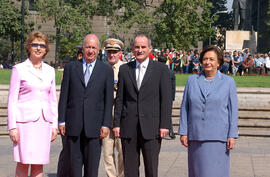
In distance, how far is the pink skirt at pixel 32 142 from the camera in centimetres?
636

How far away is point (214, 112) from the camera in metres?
6.18

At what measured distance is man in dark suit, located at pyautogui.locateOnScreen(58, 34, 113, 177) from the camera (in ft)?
22.2

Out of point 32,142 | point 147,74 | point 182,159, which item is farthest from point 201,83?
point 182,159

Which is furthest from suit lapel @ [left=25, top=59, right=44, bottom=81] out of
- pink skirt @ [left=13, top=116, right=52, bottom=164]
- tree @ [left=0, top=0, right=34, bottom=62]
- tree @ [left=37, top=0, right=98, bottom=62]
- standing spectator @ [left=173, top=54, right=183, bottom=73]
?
tree @ [left=0, top=0, right=34, bottom=62]

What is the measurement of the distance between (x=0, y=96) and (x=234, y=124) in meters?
10.4

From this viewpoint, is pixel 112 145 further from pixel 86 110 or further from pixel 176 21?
pixel 176 21

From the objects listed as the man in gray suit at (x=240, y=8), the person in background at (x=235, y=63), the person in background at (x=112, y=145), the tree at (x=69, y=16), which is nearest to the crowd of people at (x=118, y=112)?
the person in background at (x=112, y=145)

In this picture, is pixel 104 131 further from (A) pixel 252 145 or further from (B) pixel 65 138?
(A) pixel 252 145

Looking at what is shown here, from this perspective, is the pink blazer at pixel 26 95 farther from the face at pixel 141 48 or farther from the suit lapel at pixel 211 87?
the suit lapel at pixel 211 87

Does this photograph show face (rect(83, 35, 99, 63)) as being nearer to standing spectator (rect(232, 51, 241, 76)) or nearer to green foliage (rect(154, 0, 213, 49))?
standing spectator (rect(232, 51, 241, 76))

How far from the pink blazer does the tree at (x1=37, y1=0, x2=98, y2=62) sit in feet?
130

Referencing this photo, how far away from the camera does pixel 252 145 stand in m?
13.2

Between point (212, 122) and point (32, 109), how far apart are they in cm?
187

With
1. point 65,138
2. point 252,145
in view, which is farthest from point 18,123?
point 252,145
